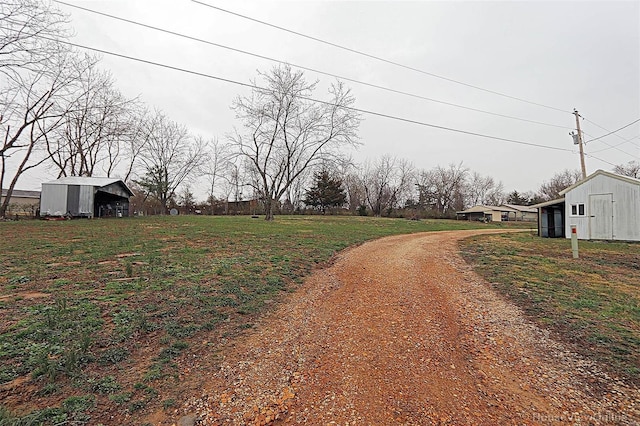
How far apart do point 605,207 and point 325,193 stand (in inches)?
1417

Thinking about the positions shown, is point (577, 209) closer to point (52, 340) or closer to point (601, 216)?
point (601, 216)

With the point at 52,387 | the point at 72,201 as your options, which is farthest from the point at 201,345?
the point at 72,201

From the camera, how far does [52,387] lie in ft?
8.67

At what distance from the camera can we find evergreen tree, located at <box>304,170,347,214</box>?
48531 millimetres

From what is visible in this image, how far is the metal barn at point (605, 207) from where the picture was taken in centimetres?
1479

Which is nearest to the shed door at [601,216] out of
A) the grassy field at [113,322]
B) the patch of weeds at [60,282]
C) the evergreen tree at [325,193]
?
the grassy field at [113,322]

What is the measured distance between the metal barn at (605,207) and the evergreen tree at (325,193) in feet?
110

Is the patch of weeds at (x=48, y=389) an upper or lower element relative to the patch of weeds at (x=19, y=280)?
lower

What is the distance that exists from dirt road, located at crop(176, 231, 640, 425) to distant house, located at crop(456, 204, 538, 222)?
48336mm

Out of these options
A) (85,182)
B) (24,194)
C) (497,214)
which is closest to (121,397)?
(85,182)

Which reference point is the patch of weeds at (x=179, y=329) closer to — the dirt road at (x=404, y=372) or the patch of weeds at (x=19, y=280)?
the dirt road at (x=404, y=372)

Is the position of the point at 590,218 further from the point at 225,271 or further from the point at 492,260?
the point at 225,271

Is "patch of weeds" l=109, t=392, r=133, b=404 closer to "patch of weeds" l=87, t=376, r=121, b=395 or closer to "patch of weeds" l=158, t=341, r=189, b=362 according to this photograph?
"patch of weeds" l=87, t=376, r=121, b=395

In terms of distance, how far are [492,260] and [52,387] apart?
10.6 m
